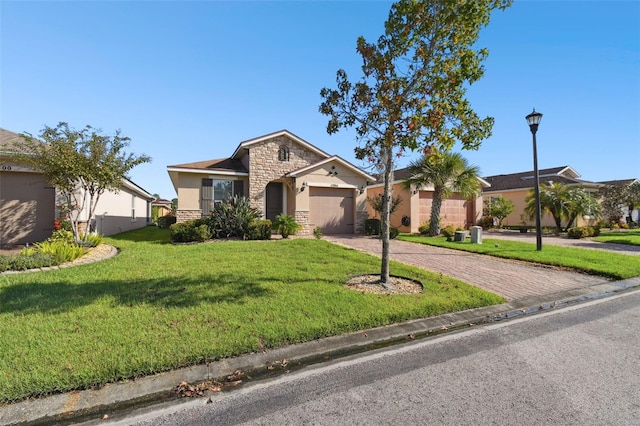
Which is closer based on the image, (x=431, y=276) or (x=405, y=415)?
(x=405, y=415)

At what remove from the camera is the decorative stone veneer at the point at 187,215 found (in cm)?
1505

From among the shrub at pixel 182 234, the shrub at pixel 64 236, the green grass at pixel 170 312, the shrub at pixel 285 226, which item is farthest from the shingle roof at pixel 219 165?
the green grass at pixel 170 312

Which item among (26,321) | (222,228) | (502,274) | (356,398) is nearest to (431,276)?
(502,274)

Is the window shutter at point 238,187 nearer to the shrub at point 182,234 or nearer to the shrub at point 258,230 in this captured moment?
the shrub at point 258,230

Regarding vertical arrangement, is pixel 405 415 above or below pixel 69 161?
below

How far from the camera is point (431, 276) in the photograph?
7293mm

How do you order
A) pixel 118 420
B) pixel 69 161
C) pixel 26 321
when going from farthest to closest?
pixel 69 161 → pixel 26 321 → pixel 118 420

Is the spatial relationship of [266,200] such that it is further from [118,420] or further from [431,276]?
[118,420]

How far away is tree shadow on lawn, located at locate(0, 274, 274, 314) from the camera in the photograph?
4.89 m

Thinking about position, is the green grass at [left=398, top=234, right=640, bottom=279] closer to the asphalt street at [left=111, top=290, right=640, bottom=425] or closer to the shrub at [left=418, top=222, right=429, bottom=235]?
the shrub at [left=418, top=222, right=429, bottom=235]

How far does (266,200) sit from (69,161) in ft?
29.5

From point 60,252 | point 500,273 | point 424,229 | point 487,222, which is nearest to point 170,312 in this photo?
point 60,252

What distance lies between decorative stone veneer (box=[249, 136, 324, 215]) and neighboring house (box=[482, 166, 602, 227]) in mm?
16212

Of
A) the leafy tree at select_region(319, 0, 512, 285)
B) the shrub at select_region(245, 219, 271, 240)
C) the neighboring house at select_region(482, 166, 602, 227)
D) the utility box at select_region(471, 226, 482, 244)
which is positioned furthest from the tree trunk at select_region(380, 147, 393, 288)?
the neighboring house at select_region(482, 166, 602, 227)
